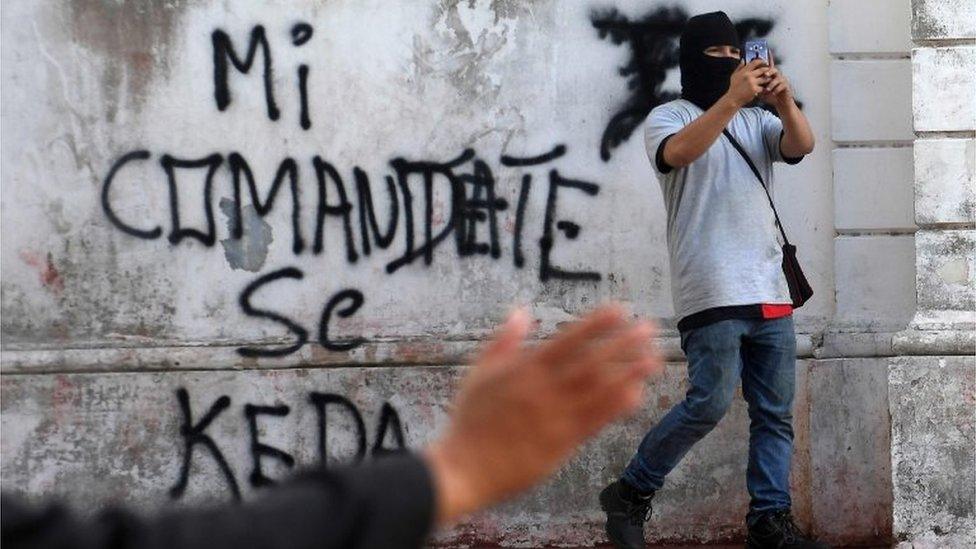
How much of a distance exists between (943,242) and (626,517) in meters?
1.51

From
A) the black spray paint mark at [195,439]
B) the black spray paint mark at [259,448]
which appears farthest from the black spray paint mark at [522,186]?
the black spray paint mark at [195,439]

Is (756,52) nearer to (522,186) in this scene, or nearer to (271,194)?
(522,186)

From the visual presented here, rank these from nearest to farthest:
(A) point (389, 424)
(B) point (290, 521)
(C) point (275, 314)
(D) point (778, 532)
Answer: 1. (B) point (290, 521)
2. (D) point (778, 532)
3. (A) point (389, 424)
4. (C) point (275, 314)

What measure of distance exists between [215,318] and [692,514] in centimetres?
199

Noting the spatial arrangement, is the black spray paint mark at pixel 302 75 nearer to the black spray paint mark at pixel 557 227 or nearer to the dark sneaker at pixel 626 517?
the black spray paint mark at pixel 557 227

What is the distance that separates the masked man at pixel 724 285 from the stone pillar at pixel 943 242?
1.99 ft

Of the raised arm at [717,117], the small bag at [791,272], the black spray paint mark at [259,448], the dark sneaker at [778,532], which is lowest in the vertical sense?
the dark sneaker at [778,532]

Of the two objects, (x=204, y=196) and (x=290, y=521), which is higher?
(x=204, y=196)

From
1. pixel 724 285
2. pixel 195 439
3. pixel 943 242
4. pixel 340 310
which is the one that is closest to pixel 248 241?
pixel 340 310

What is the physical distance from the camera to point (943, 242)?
513 centimetres

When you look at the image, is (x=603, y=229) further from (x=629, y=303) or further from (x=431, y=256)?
(x=431, y=256)

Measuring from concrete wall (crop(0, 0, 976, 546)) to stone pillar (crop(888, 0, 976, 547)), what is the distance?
1.10 feet

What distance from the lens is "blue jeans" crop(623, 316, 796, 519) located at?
460 cm

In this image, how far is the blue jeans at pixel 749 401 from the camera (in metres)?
4.60
